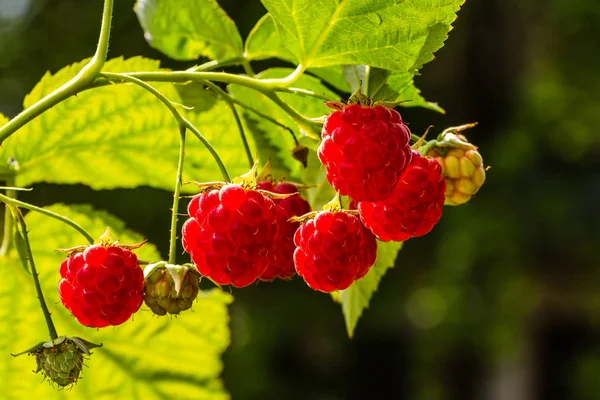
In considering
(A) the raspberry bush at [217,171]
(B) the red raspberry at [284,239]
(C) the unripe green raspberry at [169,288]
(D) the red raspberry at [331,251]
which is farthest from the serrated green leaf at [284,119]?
(C) the unripe green raspberry at [169,288]

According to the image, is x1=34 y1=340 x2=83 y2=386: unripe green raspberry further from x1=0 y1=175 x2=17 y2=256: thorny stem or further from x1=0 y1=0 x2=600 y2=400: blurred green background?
x1=0 y1=0 x2=600 y2=400: blurred green background

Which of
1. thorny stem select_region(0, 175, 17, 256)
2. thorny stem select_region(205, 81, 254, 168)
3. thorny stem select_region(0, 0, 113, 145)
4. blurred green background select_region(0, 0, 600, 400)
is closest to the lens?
thorny stem select_region(0, 0, 113, 145)

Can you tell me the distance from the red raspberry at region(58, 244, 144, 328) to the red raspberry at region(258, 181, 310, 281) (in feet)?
0.64

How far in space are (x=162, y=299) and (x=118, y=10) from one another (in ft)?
26.8

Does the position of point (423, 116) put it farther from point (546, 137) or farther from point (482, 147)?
point (546, 137)

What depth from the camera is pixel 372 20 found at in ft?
3.40

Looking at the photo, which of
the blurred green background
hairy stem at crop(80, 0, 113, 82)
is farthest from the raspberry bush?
the blurred green background

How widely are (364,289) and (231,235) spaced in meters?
0.47

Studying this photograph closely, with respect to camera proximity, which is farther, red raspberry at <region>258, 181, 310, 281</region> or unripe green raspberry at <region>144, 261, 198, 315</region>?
red raspberry at <region>258, 181, 310, 281</region>

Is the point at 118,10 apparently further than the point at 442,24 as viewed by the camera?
Yes

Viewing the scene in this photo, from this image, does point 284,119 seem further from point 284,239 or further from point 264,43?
point 284,239

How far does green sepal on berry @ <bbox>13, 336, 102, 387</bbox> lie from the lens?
1.04m

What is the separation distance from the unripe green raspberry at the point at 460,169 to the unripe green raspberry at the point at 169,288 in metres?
0.37

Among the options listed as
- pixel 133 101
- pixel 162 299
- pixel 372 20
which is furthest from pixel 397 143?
pixel 133 101
